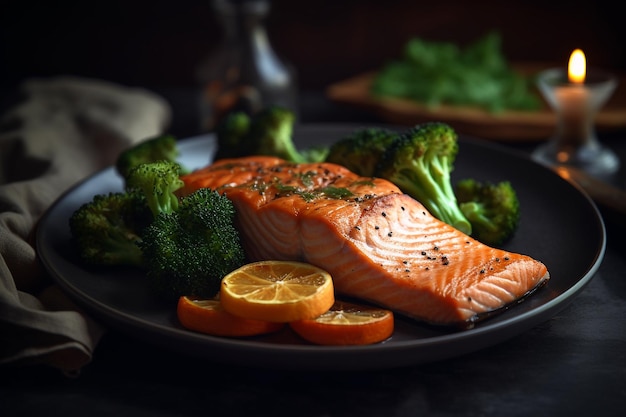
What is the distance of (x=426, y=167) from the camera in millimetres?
3221

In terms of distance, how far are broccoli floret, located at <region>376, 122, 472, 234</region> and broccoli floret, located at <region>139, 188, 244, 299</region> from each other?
0.77 metres

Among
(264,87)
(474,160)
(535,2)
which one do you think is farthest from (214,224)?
(535,2)

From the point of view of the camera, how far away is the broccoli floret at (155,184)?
2.95 m

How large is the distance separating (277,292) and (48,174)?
6.47ft

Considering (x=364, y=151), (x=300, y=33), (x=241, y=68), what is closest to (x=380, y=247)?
(x=364, y=151)

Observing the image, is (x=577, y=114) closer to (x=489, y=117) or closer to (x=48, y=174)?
(x=489, y=117)

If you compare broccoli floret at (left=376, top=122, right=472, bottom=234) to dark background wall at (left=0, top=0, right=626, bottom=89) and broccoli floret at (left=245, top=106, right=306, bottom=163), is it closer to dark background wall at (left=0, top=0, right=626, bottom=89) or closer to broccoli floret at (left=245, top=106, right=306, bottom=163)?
broccoli floret at (left=245, top=106, right=306, bottom=163)

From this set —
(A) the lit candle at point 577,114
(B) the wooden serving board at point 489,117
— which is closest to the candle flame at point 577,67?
(A) the lit candle at point 577,114

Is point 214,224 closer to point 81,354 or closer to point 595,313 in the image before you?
point 81,354

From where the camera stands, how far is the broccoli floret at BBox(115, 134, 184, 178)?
11.5ft

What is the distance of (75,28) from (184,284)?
4.51 m

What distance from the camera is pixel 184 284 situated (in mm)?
2607

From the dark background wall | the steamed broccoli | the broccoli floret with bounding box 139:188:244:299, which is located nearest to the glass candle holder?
the steamed broccoli

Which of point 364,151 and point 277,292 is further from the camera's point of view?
point 364,151
